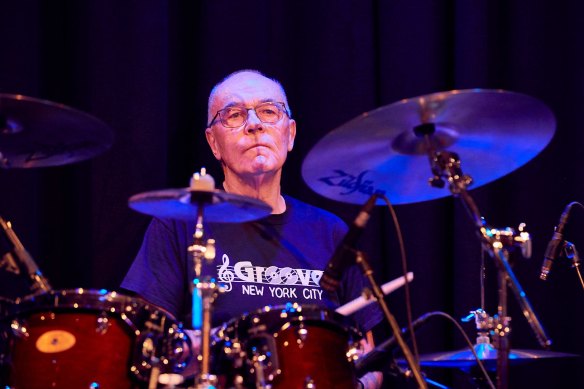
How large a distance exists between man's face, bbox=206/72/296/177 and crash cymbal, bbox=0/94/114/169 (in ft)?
2.59

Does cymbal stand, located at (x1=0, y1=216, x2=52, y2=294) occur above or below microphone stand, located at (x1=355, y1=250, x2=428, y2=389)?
above

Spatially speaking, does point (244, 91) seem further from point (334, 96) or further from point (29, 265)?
point (29, 265)

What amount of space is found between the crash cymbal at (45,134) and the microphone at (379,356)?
91cm

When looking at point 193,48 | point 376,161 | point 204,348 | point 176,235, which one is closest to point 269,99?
point 193,48

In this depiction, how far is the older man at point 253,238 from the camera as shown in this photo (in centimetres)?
271

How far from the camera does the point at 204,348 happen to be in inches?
73.6

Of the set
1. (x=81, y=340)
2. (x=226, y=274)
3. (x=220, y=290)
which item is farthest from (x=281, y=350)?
(x=226, y=274)

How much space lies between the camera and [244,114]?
2.95 metres

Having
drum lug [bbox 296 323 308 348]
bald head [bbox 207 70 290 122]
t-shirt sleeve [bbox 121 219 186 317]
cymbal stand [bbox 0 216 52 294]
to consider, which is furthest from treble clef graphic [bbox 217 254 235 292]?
cymbal stand [bbox 0 216 52 294]

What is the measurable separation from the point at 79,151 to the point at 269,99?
0.92m

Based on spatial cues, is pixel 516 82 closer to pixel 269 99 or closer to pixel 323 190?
pixel 269 99

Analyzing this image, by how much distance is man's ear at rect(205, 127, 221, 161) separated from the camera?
118 inches

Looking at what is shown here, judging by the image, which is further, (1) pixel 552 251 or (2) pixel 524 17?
(2) pixel 524 17

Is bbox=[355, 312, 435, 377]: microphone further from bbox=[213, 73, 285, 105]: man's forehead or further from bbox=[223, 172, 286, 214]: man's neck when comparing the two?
bbox=[213, 73, 285, 105]: man's forehead
